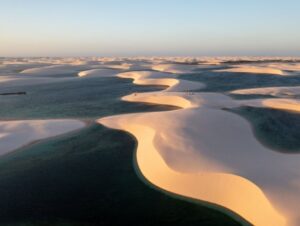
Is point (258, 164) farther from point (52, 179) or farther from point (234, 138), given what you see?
point (52, 179)

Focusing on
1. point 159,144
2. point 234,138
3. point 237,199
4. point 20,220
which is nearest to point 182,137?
point 159,144

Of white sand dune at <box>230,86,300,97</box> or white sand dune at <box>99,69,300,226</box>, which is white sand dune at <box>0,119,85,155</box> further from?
white sand dune at <box>230,86,300,97</box>

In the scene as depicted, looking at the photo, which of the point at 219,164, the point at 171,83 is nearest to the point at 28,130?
the point at 219,164

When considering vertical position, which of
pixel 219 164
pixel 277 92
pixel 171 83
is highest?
pixel 219 164

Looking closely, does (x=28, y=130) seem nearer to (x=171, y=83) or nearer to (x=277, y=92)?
(x=277, y=92)

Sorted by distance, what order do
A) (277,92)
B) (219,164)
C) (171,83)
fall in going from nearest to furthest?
1. (219,164)
2. (277,92)
3. (171,83)

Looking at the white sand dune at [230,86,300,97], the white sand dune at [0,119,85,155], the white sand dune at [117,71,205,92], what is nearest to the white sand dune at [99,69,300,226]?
the white sand dune at [0,119,85,155]

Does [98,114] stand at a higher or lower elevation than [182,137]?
lower
